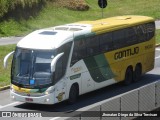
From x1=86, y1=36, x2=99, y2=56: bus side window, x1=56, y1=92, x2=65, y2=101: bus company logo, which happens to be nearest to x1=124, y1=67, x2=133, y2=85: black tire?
x1=86, y1=36, x2=99, y2=56: bus side window

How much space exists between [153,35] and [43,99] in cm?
971

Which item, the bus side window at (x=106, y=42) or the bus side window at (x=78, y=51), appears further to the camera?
the bus side window at (x=106, y=42)

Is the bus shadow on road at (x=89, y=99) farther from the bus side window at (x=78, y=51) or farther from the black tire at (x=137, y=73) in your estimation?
the bus side window at (x=78, y=51)

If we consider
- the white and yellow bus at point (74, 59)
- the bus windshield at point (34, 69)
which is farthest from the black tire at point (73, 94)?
the bus windshield at point (34, 69)

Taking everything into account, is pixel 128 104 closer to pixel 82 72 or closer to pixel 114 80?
pixel 82 72

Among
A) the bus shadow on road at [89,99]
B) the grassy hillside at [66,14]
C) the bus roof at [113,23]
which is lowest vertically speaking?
the grassy hillside at [66,14]

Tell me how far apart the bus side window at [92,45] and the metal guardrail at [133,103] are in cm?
473

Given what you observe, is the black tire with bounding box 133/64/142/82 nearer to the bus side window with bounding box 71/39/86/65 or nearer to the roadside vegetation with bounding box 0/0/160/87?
the bus side window with bounding box 71/39/86/65

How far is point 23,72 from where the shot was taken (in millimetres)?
19453

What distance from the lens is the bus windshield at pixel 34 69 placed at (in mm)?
19047

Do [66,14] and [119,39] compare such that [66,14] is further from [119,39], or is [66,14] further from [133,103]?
[133,103]

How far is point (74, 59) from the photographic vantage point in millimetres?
20266

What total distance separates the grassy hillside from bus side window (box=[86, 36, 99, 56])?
20056 millimetres

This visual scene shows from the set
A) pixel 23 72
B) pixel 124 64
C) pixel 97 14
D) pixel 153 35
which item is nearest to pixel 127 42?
pixel 124 64
